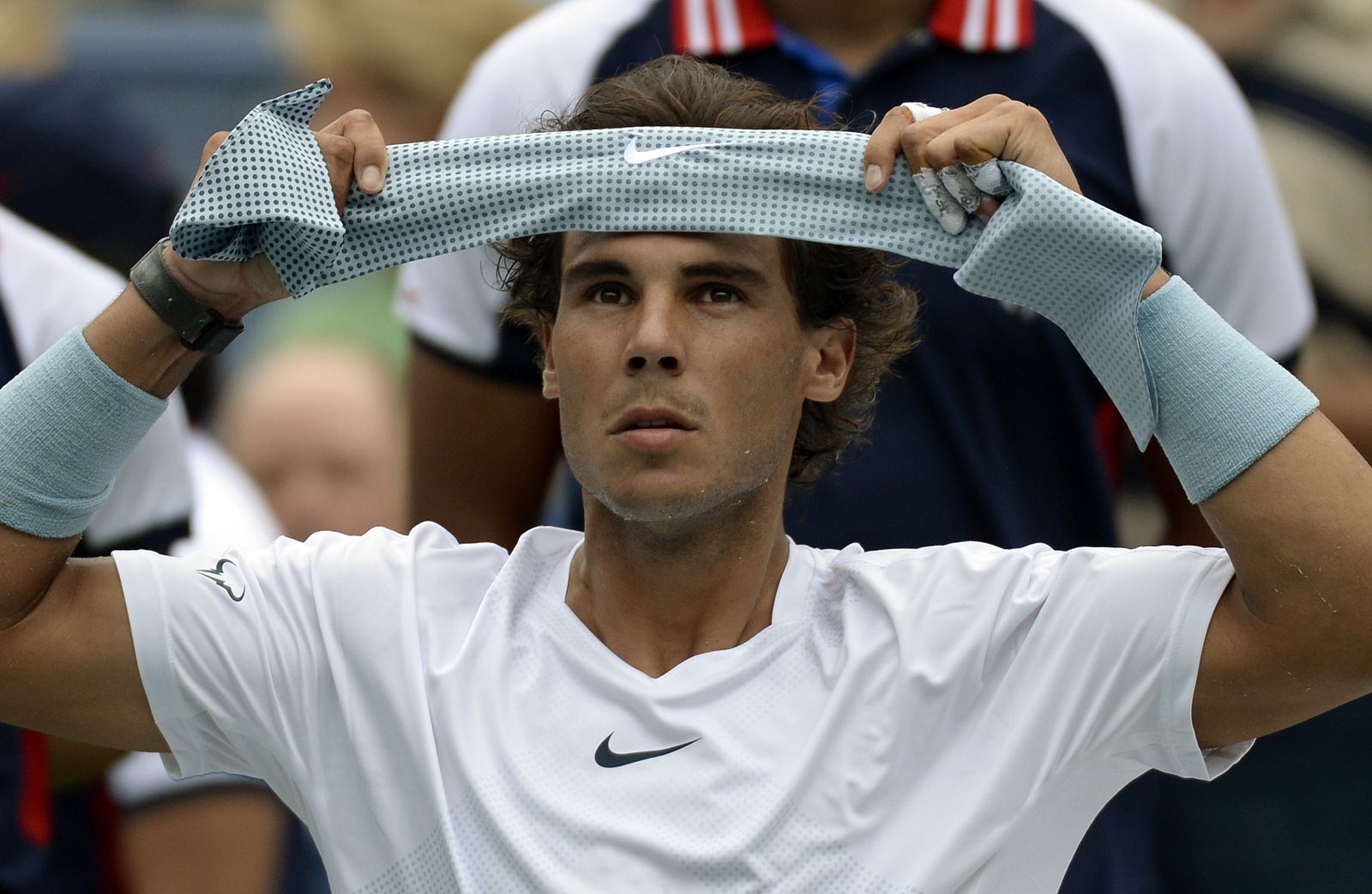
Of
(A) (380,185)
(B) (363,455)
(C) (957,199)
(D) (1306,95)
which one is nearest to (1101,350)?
(C) (957,199)

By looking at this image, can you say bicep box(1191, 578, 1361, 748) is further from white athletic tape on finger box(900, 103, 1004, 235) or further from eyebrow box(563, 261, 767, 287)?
eyebrow box(563, 261, 767, 287)

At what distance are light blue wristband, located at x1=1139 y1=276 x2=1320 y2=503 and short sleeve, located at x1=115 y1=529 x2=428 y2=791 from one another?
3.28 feet

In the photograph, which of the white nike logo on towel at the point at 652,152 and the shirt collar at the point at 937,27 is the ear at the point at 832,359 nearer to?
the white nike logo on towel at the point at 652,152

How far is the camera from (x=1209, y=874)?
181 inches

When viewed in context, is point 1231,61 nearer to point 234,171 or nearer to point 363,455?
point 363,455

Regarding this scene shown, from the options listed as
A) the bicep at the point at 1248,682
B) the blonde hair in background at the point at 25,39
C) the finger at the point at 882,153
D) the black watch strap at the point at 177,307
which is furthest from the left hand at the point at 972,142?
the blonde hair in background at the point at 25,39

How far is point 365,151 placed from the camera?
308cm

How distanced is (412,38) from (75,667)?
2.41m

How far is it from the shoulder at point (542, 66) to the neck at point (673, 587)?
1.04 m

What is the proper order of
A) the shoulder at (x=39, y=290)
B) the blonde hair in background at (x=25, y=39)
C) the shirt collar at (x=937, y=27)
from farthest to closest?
1. the blonde hair in background at (x=25, y=39)
2. the shoulder at (x=39, y=290)
3. the shirt collar at (x=937, y=27)

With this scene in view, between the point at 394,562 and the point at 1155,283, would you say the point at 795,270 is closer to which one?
the point at 1155,283

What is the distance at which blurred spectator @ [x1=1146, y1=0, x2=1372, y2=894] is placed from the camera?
178 inches

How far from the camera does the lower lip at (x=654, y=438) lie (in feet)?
9.84

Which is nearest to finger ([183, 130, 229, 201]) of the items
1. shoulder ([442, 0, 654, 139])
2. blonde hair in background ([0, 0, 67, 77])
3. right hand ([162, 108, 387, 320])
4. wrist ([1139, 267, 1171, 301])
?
right hand ([162, 108, 387, 320])
